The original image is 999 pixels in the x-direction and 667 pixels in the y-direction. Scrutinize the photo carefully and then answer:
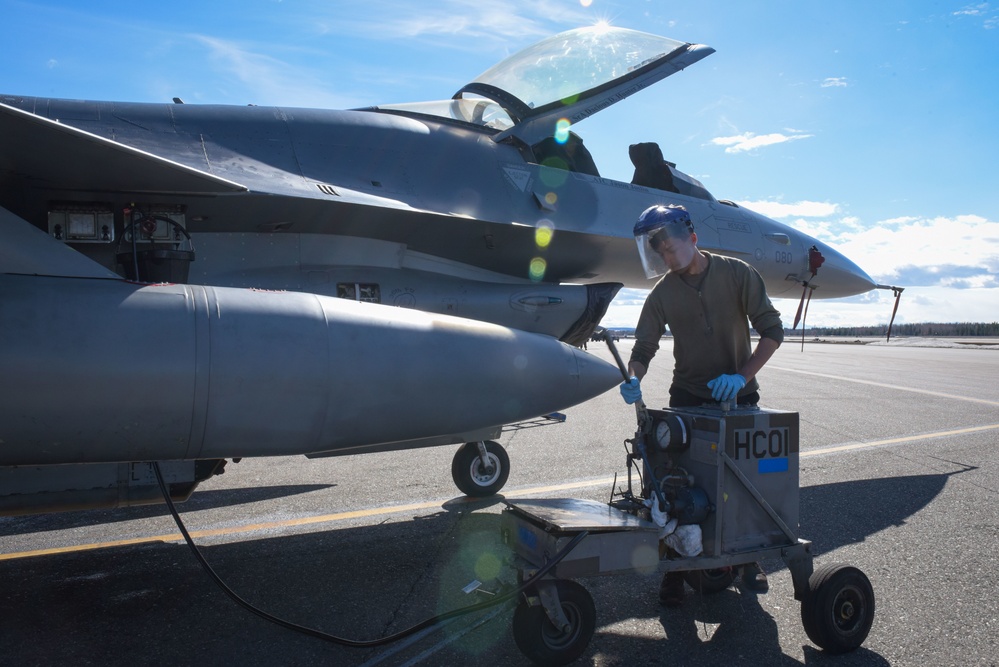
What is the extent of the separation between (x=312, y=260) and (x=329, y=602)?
2411mm

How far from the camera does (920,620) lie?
320 cm

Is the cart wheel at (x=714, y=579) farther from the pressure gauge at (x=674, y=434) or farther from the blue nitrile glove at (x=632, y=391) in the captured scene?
the blue nitrile glove at (x=632, y=391)

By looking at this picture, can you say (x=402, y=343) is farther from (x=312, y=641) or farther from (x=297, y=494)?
(x=297, y=494)

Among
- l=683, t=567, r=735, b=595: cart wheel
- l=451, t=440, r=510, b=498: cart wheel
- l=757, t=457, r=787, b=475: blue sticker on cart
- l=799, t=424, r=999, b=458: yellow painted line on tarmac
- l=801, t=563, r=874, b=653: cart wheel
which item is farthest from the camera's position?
l=799, t=424, r=999, b=458: yellow painted line on tarmac

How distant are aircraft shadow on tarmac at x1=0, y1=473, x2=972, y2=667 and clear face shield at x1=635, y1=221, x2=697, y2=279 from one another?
166 centimetres

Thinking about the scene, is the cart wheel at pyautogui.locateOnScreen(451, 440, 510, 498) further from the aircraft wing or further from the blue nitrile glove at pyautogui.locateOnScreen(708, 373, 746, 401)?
the aircraft wing

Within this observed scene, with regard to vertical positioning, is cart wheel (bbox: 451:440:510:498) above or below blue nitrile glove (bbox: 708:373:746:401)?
below

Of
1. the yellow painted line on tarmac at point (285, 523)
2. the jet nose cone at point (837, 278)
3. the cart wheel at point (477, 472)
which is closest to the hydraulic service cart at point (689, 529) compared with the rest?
the yellow painted line on tarmac at point (285, 523)

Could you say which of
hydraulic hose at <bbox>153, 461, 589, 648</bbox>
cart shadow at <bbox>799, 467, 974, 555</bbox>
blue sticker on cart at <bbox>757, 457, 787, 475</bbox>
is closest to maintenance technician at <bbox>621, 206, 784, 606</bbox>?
blue sticker on cart at <bbox>757, 457, 787, 475</bbox>

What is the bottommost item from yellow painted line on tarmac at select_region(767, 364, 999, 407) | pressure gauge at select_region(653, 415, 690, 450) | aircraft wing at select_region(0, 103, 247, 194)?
yellow painted line on tarmac at select_region(767, 364, 999, 407)

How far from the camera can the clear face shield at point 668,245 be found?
11.0 feet

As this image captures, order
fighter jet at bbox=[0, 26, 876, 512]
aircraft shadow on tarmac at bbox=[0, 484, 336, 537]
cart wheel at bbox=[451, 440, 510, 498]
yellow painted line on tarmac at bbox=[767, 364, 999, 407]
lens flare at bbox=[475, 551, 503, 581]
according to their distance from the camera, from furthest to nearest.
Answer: yellow painted line on tarmac at bbox=[767, 364, 999, 407], cart wheel at bbox=[451, 440, 510, 498], aircraft shadow on tarmac at bbox=[0, 484, 336, 537], lens flare at bbox=[475, 551, 503, 581], fighter jet at bbox=[0, 26, 876, 512]

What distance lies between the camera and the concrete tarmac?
2.94 metres

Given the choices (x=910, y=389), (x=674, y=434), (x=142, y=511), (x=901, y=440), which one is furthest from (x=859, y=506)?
(x=910, y=389)
